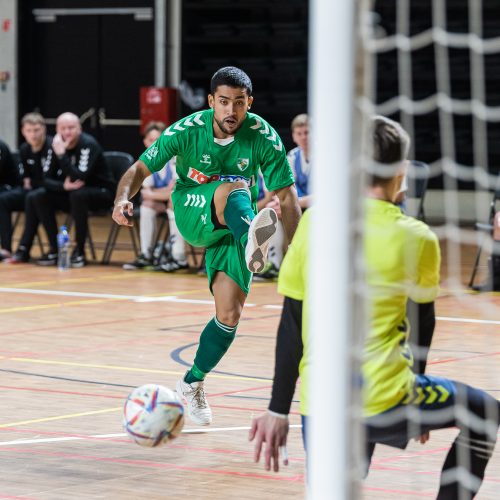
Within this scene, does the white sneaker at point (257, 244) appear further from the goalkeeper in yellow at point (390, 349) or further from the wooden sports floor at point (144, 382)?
the goalkeeper in yellow at point (390, 349)

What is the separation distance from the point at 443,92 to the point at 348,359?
552 inches

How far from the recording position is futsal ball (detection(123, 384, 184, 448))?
476cm

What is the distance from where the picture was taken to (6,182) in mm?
14039

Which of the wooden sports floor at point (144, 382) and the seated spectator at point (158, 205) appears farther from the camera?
the seated spectator at point (158, 205)

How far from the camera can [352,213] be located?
9.87ft

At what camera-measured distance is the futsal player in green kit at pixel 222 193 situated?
586 centimetres

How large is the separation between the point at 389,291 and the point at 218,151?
2.61 meters

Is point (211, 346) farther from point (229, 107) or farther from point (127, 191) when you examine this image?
point (229, 107)

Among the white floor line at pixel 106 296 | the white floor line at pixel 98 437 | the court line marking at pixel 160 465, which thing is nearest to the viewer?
the court line marking at pixel 160 465

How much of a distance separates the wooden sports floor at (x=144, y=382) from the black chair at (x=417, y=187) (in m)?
0.87

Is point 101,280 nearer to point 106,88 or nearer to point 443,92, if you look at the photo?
point 443,92

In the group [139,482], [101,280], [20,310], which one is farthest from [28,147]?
[139,482]

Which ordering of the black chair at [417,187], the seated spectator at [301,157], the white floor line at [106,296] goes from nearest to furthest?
the white floor line at [106,296] → the seated spectator at [301,157] → the black chair at [417,187]

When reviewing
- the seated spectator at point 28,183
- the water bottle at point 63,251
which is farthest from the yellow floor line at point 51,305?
the seated spectator at point 28,183
